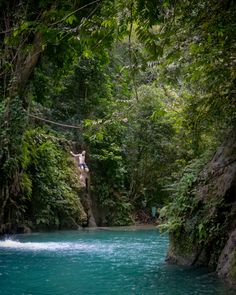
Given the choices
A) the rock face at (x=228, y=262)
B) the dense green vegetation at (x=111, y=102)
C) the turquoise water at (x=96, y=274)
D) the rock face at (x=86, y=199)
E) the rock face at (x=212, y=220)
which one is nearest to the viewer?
the dense green vegetation at (x=111, y=102)

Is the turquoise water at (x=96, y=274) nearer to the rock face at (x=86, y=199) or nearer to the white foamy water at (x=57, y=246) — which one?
the white foamy water at (x=57, y=246)

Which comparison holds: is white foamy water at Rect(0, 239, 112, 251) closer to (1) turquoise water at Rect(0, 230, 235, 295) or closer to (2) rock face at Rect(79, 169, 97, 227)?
(1) turquoise water at Rect(0, 230, 235, 295)

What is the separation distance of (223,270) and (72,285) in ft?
7.80

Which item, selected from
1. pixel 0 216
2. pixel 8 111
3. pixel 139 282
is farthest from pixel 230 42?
pixel 0 216

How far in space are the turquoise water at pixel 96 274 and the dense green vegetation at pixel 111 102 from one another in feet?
3.35

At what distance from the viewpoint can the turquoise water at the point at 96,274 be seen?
6.12 meters

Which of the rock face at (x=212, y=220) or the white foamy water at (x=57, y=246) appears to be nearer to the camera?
the rock face at (x=212, y=220)

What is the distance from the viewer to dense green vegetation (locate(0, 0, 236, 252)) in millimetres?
3959

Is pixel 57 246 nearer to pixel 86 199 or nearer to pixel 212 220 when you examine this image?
pixel 212 220

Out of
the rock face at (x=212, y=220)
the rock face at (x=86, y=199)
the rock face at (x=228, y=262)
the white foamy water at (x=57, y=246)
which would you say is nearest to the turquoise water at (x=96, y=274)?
the white foamy water at (x=57, y=246)

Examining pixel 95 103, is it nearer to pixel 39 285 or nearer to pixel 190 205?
pixel 190 205

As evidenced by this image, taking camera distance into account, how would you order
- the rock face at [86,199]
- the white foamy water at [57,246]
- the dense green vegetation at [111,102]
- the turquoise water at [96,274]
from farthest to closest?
the rock face at [86,199]
the white foamy water at [57,246]
the turquoise water at [96,274]
the dense green vegetation at [111,102]

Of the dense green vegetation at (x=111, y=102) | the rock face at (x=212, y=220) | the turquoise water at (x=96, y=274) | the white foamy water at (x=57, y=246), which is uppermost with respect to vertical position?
the dense green vegetation at (x=111, y=102)

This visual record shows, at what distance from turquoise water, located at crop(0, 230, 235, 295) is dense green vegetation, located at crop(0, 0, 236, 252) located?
102 cm
